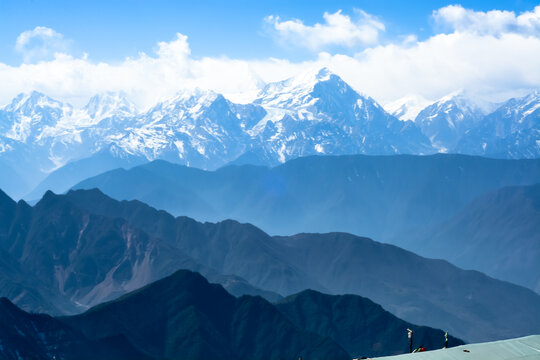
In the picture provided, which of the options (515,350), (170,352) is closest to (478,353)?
(515,350)

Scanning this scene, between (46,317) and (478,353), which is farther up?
(46,317)

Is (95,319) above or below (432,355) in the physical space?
above

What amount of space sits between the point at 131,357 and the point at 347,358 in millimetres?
51391

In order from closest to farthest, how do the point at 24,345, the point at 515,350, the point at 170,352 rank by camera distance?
the point at 515,350 < the point at 24,345 < the point at 170,352

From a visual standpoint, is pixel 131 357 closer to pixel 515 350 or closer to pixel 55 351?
pixel 55 351

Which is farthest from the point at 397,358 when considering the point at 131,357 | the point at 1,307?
the point at 1,307

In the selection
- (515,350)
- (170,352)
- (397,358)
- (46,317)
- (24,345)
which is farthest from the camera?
(170,352)

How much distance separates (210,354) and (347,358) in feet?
109

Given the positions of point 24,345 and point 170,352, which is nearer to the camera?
point 24,345

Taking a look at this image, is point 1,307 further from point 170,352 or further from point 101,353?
point 170,352

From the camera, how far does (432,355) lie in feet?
269

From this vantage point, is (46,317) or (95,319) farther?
(95,319)

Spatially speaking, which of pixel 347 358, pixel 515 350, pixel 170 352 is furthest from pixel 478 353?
pixel 170 352

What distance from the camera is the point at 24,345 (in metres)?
172
